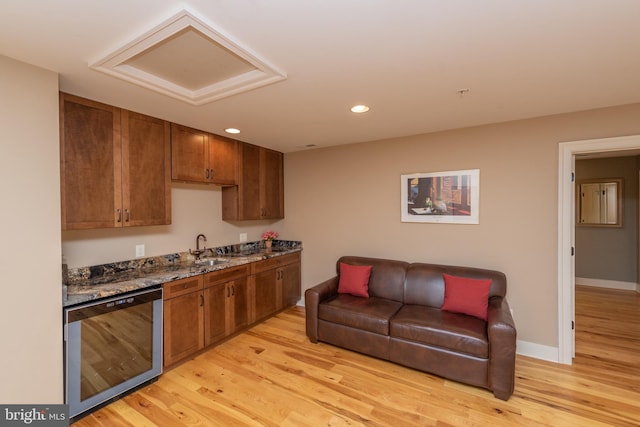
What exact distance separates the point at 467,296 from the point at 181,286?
2.71 metres

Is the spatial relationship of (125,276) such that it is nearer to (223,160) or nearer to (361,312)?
(223,160)

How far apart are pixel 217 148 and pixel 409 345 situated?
2959 millimetres

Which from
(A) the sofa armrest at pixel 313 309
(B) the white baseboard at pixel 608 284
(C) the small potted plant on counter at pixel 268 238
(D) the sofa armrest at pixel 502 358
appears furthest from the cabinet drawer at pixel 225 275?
(B) the white baseboard at pixel 608 284

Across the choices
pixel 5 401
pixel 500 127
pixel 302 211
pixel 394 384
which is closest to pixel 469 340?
pixel 394 384

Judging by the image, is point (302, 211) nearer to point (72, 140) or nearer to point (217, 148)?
point (217, 148)

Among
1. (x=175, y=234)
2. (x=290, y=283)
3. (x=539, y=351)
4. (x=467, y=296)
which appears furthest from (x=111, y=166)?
(x=539, y=351)

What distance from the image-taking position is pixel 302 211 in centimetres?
433

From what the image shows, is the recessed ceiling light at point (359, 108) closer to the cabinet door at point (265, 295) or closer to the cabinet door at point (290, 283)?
the cabinet door at point (265, 295)

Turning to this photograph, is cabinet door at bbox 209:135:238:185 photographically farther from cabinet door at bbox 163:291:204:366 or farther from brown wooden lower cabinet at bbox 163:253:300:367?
cabinet door at bbox 163:291:204:366

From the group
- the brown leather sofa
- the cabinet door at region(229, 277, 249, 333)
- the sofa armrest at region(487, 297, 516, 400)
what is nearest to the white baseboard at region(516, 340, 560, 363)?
the brown leather sofa

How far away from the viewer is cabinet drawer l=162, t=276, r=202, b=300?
250 centimetres

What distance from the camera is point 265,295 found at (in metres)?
3.64

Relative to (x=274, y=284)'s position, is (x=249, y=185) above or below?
above

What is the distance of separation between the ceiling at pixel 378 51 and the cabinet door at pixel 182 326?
1767 mm
